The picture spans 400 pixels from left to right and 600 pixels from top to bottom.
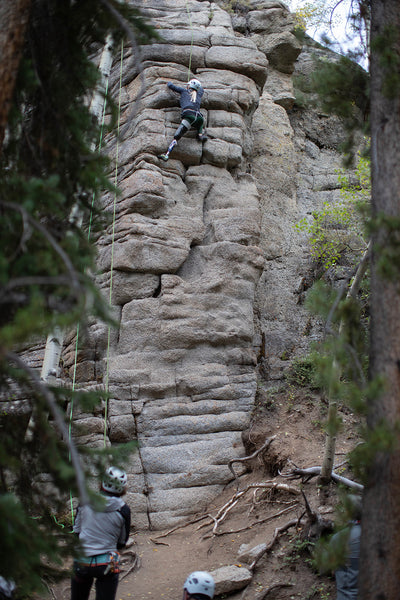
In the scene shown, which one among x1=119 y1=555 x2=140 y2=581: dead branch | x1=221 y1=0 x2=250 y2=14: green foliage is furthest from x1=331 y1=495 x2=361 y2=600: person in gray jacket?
x1=221 y1=0 x2=250 y2=14: green foliage

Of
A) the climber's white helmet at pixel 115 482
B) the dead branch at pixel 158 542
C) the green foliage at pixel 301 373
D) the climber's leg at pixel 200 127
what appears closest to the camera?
the climber's white helmet at pixel 115 482

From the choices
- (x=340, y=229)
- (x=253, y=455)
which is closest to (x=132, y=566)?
(x=253, y=455)

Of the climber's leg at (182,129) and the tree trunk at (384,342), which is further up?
the climber's leg at (182,129)

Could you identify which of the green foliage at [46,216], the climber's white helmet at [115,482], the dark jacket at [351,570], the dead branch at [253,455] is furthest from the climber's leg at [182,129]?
the dark jacket at [351,570]

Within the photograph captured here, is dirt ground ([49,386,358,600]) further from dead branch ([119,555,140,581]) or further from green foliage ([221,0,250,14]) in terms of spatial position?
green foliage ([221,0,250,14])

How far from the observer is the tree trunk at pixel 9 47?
415 cm

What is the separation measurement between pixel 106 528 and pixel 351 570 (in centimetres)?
222

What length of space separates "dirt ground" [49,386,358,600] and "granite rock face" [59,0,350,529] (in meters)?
0.42

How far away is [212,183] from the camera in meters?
11.6

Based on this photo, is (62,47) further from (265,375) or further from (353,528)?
→ (265,375)

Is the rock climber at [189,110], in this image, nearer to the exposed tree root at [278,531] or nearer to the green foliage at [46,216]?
the green foliage at [46,216]

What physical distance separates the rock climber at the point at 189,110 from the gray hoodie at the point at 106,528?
25.2 ft

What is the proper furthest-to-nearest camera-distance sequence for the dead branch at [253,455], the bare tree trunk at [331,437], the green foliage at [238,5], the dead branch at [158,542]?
1. the green foliage at [238,5]
2. the dead branch at [253,455]
3. the dead branch at [158,542]
4. the bare tree trunk at [331,437]

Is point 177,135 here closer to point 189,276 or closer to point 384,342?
point 189,276
